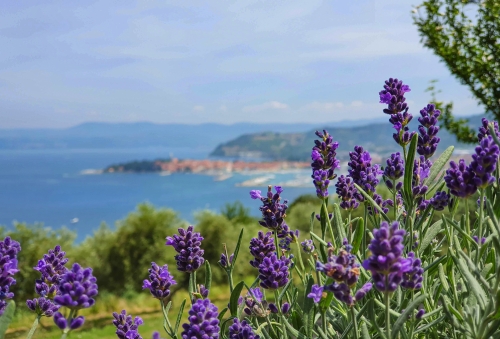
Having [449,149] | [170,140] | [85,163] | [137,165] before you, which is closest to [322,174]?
[449,149]

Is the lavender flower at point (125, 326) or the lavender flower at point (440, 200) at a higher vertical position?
the lavender flower at point (440, 200)

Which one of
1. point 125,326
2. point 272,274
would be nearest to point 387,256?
point 272,274

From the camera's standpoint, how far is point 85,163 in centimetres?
14062

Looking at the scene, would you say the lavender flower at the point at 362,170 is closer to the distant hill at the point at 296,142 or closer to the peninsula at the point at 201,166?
the distant hill at the point at 296,142

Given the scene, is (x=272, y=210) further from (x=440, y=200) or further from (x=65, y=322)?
(x=65, y=322)

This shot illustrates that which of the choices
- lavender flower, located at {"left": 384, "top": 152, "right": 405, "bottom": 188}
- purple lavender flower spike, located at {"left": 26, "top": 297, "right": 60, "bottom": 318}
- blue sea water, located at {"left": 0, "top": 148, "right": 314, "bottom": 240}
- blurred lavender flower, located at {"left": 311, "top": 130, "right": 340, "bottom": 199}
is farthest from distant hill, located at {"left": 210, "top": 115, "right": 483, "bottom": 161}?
purple lavender flower spike, located at {"left": 26, "top": 297, "right": 60, "bottom": 318}

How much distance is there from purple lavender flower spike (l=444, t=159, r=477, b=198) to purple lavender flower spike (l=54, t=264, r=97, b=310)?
948 millimetres

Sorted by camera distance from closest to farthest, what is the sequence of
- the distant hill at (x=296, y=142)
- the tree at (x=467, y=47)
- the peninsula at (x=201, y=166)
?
the tree at (x=467, y=47)
the distant hill at (x=296, y=142)
the peninsula at (x=201, y=166)

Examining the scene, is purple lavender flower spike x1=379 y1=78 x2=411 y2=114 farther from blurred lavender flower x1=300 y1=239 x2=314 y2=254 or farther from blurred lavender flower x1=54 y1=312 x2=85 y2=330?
blurred lavender flower x1=54 y1=312 x2=85 y2=330

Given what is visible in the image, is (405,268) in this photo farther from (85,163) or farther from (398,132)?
(85,163)

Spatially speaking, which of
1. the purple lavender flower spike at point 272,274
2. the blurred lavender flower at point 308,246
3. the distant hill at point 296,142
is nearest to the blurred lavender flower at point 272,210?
the blurred lavender flower at point 308,246

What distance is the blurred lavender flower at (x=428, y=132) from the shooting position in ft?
5.80

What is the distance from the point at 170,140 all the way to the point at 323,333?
183014 mm

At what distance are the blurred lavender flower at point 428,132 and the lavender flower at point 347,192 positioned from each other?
0.31m
